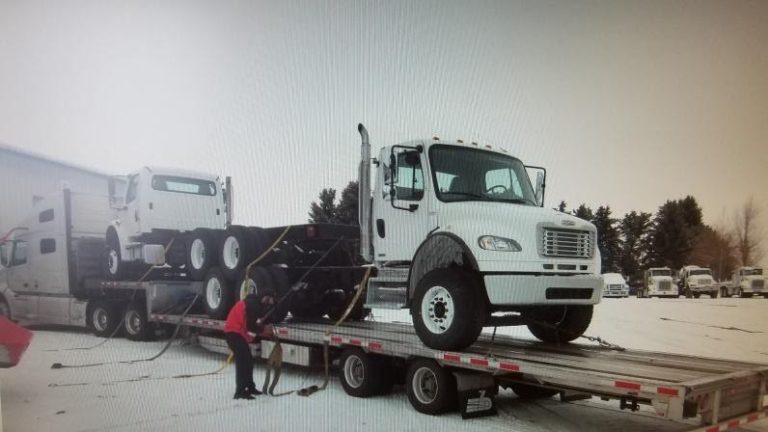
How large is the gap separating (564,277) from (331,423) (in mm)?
2206

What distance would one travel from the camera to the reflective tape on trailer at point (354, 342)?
540 centimetres

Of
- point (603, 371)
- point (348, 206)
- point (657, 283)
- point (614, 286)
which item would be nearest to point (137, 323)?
point (348, 206)

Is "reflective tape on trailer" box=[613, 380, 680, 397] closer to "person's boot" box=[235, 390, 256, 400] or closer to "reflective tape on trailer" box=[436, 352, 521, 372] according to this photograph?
"reflective tape on trailer" box=[436, 352, 521, 372]

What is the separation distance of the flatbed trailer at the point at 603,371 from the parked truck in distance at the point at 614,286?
50cm

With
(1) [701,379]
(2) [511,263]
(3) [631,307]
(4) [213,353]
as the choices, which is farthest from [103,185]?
(1) [701,379]

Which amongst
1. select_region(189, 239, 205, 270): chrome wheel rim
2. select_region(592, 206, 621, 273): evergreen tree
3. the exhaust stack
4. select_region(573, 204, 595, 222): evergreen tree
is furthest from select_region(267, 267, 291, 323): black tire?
select_region(592, 206, 621, 273): evergreen tree

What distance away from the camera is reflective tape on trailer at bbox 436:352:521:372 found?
4320mm

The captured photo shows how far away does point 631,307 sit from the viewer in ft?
17.2

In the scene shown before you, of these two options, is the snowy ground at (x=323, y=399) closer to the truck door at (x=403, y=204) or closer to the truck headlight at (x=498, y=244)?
the truck headlight at (x=498, y=244)

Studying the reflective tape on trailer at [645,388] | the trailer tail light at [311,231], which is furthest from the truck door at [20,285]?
the reflective tape on trailer at [645,388]

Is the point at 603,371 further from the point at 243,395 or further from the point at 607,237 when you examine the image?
the point at 243,395

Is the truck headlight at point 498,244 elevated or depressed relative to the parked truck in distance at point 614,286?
elevated

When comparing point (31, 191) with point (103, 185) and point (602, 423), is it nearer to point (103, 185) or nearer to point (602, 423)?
point (103, 185)

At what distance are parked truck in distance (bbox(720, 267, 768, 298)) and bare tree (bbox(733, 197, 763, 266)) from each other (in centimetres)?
7
